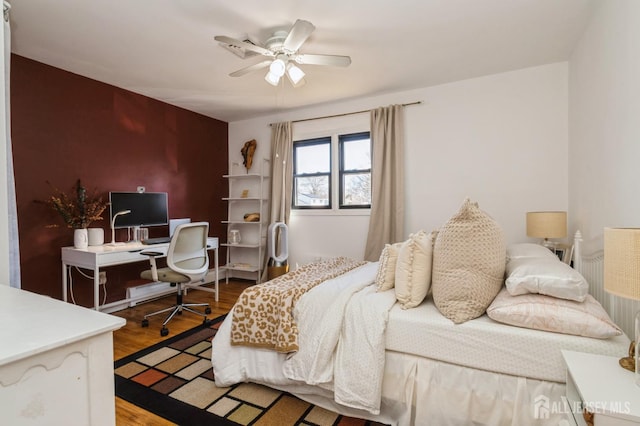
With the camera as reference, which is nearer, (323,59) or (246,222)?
(323,59)

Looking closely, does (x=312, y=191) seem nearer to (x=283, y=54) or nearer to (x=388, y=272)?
(x=283, y=54)

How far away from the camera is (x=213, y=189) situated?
4.89 metres

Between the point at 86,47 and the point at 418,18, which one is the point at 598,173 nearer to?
the point at 418,18

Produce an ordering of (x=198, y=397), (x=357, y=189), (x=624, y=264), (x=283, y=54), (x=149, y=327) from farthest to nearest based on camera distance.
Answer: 1. (x=357, y=189)
2. (x=149, y=327)
3. (x=283, y=54)
4. (x=198, y=397)
5. (x=624, y=264)

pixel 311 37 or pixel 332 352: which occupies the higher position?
pixel 311 37

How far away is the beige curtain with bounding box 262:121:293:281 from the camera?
455 cm

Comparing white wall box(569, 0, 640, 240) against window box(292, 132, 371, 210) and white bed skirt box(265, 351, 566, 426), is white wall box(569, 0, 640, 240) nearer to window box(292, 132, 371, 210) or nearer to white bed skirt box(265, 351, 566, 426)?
white bed skirt box(265, 351, 566, 426)

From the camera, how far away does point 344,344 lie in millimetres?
1713

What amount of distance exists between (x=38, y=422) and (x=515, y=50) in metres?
3.78

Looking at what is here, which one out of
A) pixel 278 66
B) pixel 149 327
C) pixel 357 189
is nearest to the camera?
pixel 278 66

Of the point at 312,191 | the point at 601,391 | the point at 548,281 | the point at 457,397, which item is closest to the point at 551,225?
the point at 548,281

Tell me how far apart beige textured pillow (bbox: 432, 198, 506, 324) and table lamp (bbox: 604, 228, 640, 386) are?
0.53 metres

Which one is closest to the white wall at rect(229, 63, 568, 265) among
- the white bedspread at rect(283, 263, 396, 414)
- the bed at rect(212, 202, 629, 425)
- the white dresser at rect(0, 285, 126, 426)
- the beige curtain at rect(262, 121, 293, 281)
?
the beige curtain at rect(262, 121, 293, 281)

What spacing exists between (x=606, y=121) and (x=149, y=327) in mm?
4058
